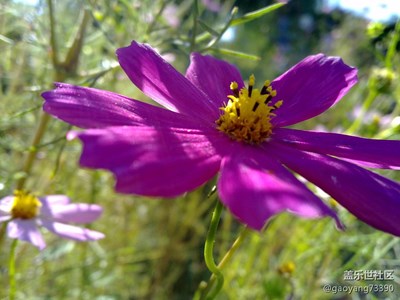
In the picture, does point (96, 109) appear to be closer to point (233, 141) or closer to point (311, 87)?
point (233, 141)

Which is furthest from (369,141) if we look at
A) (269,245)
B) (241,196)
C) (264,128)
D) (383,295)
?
(269,245)

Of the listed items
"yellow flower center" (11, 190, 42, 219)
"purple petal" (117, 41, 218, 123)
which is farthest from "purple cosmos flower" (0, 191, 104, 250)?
"purple petal" (117, 41, 218, 123)

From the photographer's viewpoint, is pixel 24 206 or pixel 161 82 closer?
pixel 161 82

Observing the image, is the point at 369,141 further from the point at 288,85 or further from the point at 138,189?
the point at 138,189

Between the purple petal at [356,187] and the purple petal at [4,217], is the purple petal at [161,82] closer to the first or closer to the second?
the purple petal at [356,187]

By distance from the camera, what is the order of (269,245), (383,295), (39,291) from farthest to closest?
(269,245) → (39,291) → (383,295)

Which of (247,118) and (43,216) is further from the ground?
(247,118)

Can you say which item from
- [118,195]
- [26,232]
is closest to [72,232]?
[26,232]
